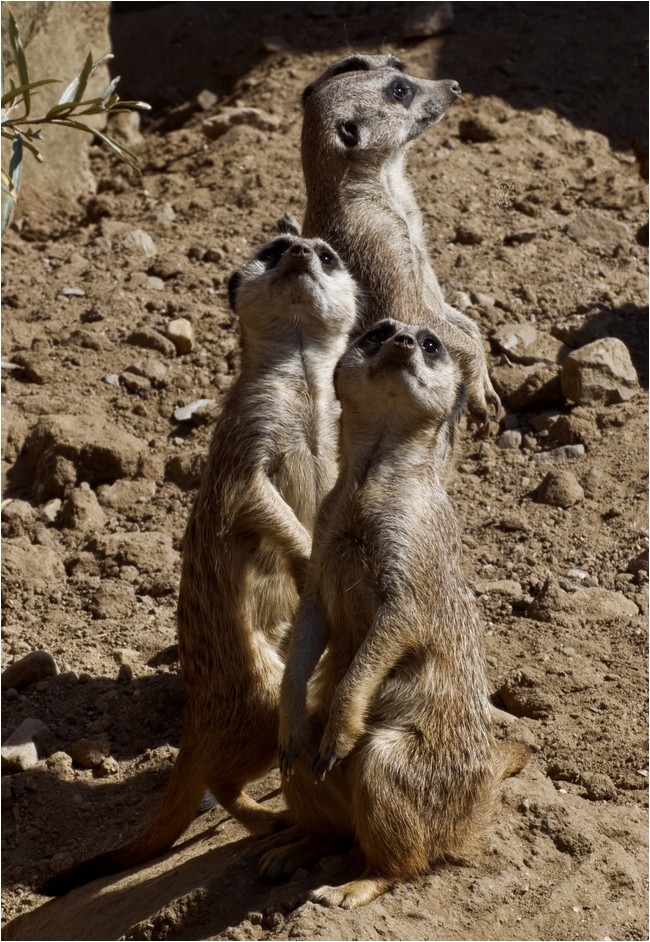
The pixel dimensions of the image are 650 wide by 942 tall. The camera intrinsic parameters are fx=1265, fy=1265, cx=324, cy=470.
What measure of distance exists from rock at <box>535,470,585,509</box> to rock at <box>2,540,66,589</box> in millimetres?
1960

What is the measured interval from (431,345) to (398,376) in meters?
0.21

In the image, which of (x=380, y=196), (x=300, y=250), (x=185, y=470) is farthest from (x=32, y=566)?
(x=380, y=196)

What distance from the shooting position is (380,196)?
480cm

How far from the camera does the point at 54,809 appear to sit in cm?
416

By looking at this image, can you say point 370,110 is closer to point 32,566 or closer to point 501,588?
point 501,588

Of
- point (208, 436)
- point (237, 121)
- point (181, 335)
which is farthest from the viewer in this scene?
point (237, 121)

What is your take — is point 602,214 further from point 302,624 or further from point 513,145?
point 302,624

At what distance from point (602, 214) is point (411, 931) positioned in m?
4.65

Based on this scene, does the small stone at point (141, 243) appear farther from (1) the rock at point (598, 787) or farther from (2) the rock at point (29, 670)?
(1) the rock at point (598, 787)

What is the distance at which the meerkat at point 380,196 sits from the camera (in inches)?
182

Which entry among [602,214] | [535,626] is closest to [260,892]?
[535,626]

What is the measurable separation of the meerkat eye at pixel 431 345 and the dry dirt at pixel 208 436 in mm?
1293

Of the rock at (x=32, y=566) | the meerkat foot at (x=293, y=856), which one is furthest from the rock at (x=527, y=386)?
the meerkat foot at (x=293, y=856)

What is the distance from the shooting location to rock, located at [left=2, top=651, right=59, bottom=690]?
14.8 ft
